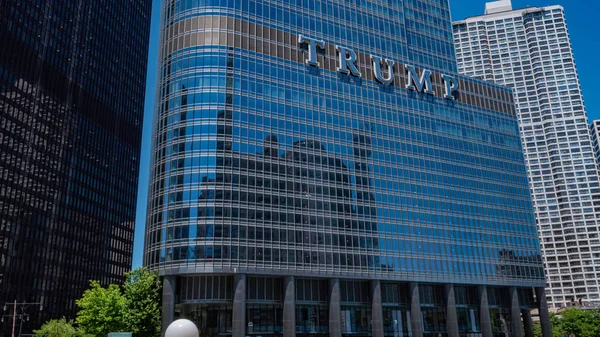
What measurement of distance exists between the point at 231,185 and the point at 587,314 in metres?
118

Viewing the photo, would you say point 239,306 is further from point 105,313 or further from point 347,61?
point 347,61

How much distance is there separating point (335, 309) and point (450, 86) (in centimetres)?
5823

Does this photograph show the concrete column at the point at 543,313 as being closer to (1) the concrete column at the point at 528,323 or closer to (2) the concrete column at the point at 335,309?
(1) the concrete column at the point at 528,323

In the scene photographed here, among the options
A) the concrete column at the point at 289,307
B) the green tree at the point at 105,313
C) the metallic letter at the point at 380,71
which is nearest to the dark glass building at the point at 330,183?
the concrete column at the point at 289,307

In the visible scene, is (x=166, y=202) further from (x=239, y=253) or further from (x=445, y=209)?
(x=445, y=209)

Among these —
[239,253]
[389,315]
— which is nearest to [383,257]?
[389,315]

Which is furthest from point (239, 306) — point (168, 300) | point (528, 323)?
point (528, 323)

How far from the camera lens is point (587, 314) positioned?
152m

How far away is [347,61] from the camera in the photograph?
10569cm

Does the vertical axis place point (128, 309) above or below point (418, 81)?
below

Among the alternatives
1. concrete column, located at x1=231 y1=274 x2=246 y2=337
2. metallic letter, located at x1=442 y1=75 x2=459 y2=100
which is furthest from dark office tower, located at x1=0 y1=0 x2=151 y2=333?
metallic letter, located at x1=442 y1=75 x2=459 y2=100

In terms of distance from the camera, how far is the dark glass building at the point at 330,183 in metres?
84.5

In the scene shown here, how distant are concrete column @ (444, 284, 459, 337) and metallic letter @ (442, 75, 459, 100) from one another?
40.9m

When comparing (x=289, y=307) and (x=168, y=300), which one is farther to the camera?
(x=289, y=307)
